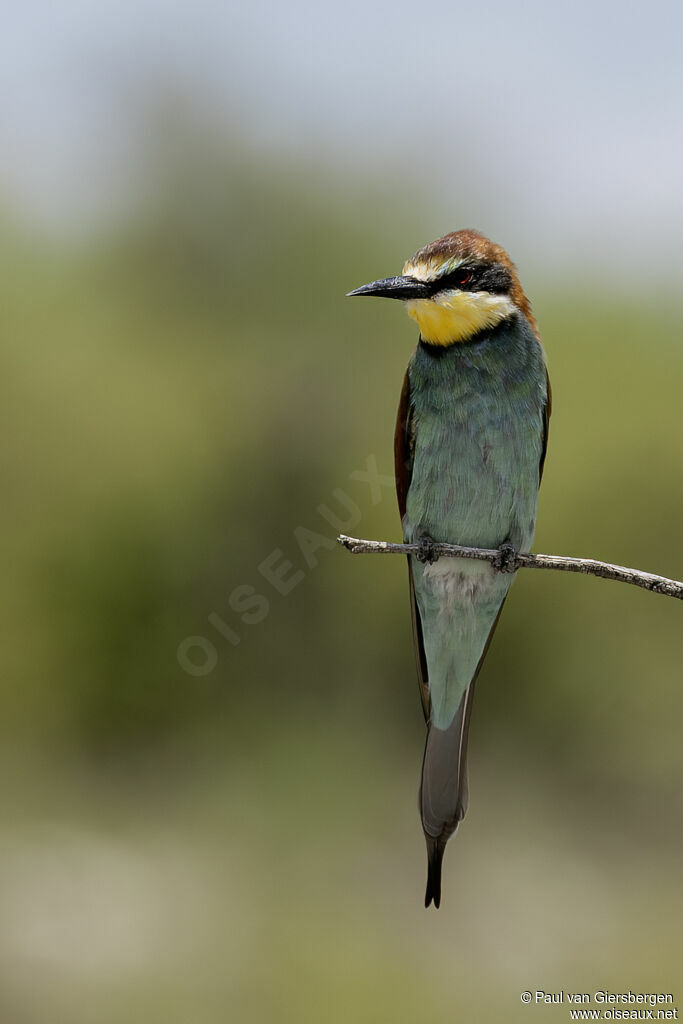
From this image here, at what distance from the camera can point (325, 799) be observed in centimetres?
571

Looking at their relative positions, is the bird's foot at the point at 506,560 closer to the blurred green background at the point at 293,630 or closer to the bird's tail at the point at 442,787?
the bird's tail at the point at 442,787

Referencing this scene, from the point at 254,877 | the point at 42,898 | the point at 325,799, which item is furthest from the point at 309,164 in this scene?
the point at 42,898

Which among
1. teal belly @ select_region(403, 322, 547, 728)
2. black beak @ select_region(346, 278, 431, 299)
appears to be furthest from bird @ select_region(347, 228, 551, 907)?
black beak @ select_region(346, 278, 431, 299)

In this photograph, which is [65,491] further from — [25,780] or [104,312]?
[25,780]

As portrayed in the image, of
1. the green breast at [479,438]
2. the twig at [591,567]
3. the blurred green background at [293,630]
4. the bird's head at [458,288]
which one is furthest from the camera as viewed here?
the blurred green background at [293,630]

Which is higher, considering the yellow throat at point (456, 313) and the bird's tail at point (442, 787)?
the yellow throat at point (456, 313)

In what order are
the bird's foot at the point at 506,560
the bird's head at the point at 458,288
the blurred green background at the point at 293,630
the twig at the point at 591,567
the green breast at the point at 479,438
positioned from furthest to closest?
the blurred green background at the point at 293,630
the green breast at the point at 479,438
the bird's foot at the point at 506,560
the bird's head at the point at 458,288
the twig at the point at 591,567

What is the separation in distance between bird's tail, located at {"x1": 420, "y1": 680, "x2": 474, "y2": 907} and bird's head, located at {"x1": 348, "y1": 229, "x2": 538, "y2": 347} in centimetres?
61

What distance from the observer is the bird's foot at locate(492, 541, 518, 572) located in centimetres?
146

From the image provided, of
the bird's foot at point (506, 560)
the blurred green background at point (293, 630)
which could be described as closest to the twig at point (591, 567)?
the bird's foot at point (506, 560)

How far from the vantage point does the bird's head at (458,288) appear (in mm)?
1327

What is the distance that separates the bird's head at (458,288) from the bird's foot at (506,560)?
35 centimetres

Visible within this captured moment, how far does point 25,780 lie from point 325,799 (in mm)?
1758

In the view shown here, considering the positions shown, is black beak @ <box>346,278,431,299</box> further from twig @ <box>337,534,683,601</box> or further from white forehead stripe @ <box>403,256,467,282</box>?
twig @ <box>337,534,683,601</box>
